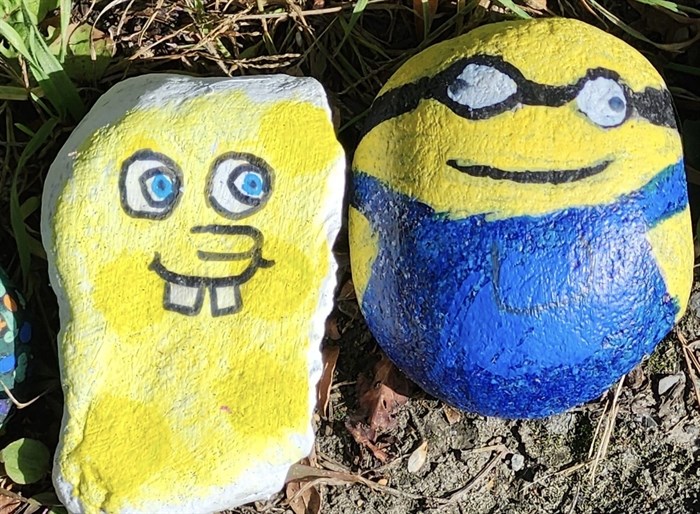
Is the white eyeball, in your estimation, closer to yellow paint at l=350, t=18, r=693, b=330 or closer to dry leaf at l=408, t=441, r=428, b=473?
yellow paint at l=350, t=18, r=693, b=330

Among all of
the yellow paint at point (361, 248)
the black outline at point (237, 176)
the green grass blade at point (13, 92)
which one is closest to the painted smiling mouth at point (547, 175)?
the yellow paint at point (361, 248)

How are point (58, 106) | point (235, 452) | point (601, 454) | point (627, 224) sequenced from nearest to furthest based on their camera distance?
point (627, 224)
point (235, 452)
point (58, 106)
point (601, 454)

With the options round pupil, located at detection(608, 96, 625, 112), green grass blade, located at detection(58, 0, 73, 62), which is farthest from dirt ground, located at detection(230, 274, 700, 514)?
green grass blade, located at detection(58, 0, 73, 62)

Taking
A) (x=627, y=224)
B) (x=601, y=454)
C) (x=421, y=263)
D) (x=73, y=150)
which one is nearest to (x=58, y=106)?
(x=73, y=150)

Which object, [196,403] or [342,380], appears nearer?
[196,403]

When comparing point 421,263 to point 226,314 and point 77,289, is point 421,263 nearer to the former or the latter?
point 226,314

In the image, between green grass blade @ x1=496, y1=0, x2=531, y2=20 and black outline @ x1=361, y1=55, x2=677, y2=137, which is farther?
green grass blade @ x1=496, y1=0, x2=531, y2=20

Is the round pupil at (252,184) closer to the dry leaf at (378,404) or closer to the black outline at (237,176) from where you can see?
the black outline at (237,176)
